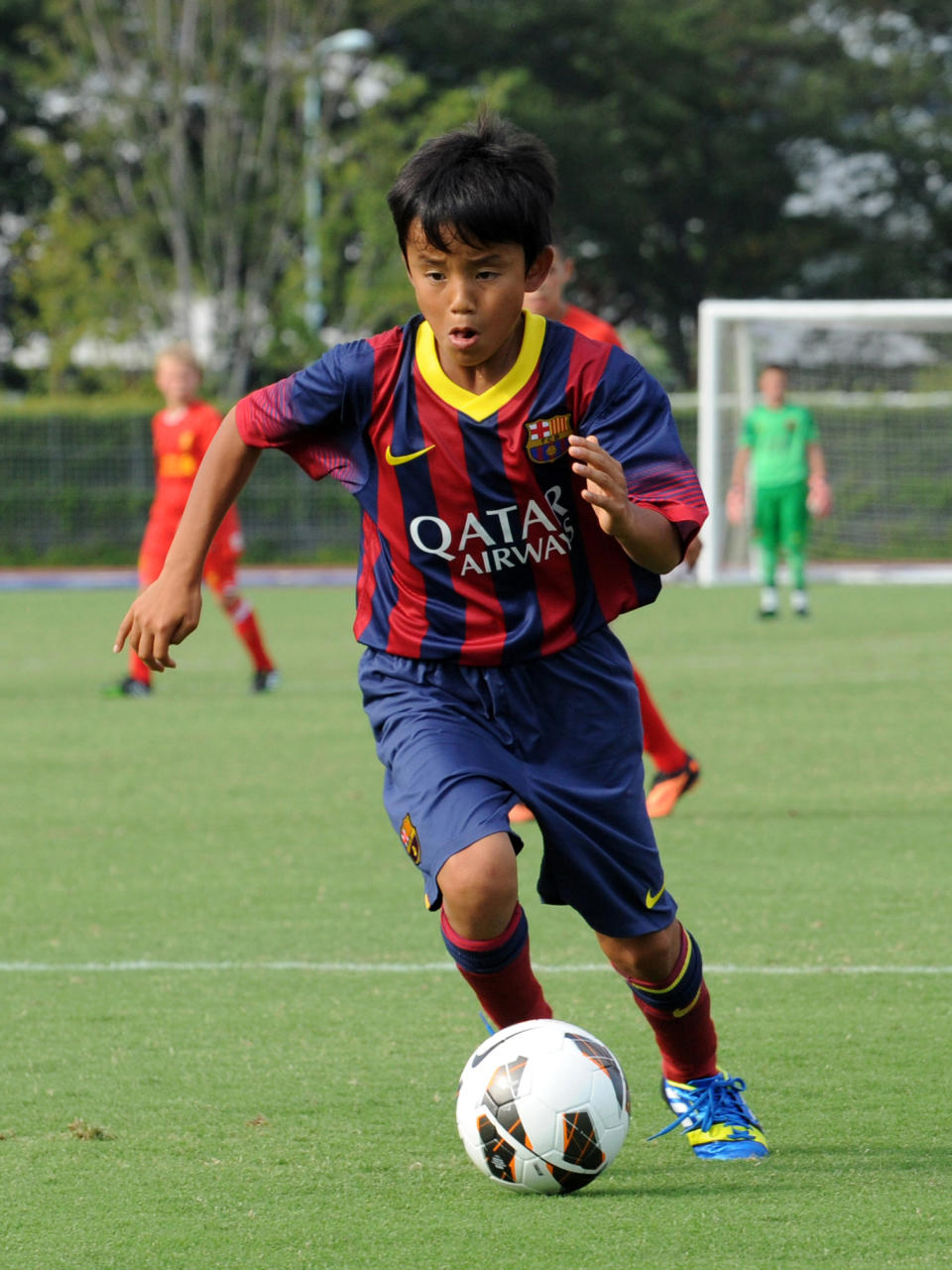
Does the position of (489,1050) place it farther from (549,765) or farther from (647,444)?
(647,444)

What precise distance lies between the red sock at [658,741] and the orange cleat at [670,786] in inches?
1.1

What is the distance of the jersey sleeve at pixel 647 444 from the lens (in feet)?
11.0

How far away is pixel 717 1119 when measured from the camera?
3619 mm

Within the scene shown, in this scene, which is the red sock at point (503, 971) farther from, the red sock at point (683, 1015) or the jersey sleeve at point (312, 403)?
the jersey sleeve at point (312, 403)

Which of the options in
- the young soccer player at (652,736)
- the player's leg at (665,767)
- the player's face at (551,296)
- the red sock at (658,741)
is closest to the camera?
the player's face at (551,296)

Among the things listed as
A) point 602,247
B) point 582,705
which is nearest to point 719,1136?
point 582,705

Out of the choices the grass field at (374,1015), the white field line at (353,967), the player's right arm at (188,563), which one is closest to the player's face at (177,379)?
the grass field at (374,1015)

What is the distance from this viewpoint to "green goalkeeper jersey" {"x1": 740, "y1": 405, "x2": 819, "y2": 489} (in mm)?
17312

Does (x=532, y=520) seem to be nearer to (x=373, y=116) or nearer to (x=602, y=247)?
(x=373, y=116)

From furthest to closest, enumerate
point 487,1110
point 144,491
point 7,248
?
point 7,248, point 144,491, point 487,1110

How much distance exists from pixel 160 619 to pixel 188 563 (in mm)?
121

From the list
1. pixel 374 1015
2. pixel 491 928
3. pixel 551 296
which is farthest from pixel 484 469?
pixel 551 296

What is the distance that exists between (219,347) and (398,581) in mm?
27645

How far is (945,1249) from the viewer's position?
3.07 m
